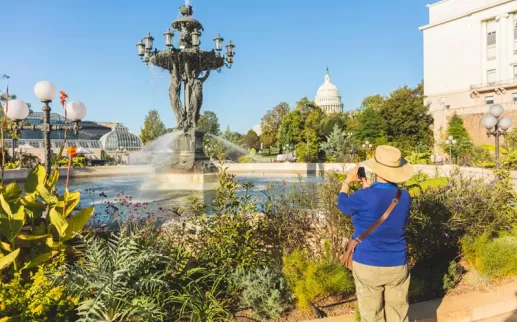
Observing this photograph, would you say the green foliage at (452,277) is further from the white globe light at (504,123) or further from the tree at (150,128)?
the tree at (150,128)

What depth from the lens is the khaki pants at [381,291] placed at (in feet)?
8.86

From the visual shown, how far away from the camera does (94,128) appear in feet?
219

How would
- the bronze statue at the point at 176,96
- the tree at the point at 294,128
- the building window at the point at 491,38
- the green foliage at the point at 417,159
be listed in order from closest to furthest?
the bronze statue at the point at 176,96 → the green foliage at the point at 417,159 → the building window at the point at 491,38 → the tree at the point at 294,128

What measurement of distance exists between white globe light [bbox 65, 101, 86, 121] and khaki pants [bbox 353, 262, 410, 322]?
216 inches

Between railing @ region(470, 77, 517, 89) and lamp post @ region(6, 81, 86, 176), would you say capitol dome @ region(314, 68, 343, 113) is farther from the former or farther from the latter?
lamp post @ region(6, 81, 86, 176)

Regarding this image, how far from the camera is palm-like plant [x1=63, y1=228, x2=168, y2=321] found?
9.33 feet

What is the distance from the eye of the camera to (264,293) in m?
3.35

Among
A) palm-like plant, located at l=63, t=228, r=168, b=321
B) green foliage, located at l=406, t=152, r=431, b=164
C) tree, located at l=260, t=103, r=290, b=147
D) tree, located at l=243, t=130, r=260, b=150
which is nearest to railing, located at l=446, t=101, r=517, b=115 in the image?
green foliage, located at l=406, t=152, r=431, b=164

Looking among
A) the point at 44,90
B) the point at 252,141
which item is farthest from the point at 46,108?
the point at 252,141

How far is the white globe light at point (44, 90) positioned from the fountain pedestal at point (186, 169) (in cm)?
615

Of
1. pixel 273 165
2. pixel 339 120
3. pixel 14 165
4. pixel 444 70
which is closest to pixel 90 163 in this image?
pixel 14 165

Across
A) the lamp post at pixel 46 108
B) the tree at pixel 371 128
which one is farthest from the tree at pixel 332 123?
the lamp post at pixel 46 108

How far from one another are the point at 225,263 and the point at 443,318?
2.10 m

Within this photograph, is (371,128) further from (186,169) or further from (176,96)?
(186,169)
